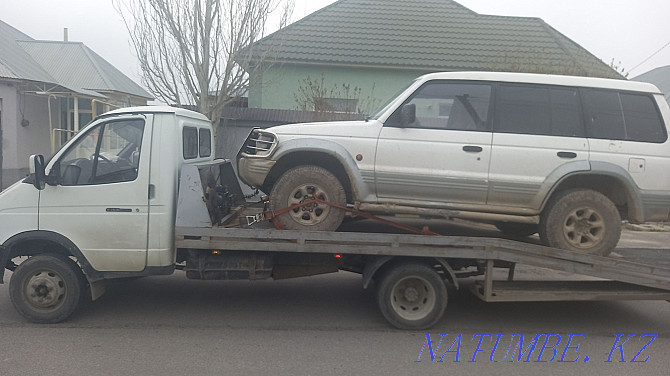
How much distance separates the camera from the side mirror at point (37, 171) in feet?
16.4

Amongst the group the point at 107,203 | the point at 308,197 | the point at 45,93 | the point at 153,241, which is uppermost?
the point at 45,93

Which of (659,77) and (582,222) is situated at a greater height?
(659,77)

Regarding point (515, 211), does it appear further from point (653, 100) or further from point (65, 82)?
point (65, 82)

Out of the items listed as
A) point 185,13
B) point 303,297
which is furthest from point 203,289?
point 185,13

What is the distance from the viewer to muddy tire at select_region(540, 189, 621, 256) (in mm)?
5312

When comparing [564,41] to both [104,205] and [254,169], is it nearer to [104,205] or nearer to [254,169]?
[254,169]

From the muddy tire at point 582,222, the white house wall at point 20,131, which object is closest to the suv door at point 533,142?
the muddy tire at point 582,222

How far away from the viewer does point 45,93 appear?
1535cm

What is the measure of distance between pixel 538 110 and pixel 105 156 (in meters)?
4.56

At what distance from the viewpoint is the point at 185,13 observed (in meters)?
10.7

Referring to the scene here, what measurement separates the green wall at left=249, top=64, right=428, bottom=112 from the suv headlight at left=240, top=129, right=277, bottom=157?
28.4 ft

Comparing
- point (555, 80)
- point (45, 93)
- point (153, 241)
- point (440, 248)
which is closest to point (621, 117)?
point (555, 80)

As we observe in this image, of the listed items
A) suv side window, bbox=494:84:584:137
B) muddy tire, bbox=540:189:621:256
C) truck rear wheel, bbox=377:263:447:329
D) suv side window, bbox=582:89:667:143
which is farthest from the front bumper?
suv side window, bbox=582:89:667:143

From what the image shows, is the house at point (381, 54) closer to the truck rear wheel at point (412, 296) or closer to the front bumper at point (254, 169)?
the front bumper at point (254, 169)
